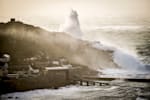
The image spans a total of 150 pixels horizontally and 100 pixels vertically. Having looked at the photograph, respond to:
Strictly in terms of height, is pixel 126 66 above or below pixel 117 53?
below

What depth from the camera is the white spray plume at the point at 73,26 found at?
237cm

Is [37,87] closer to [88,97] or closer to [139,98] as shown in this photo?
[88,97]

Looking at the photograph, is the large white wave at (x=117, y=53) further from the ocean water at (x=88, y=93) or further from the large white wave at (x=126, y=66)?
the ocean water at (x=88, y=93)

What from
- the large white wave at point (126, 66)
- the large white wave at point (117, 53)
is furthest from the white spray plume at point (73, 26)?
the large white wave at point (126, 66)

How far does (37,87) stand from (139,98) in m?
0.79

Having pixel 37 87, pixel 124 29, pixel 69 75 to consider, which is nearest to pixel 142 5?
pixel 124 29

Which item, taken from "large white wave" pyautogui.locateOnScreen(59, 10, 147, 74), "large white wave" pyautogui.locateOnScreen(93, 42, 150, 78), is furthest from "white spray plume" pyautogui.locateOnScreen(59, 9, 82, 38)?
"large white wave" pyautogui.locateOnScreen(93, 42, 150, 78)

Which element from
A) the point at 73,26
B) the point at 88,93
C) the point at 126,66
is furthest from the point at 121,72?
the point at 73,26

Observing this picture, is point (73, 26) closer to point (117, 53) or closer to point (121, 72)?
point (117, 53)

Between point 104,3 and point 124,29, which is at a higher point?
point 104,3

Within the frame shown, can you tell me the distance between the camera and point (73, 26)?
236 cm

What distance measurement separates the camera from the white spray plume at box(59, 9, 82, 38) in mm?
2367

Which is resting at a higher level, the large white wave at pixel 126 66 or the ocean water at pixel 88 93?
the large white wave at pixel 126 66

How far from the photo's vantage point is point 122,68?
7.73 ft
